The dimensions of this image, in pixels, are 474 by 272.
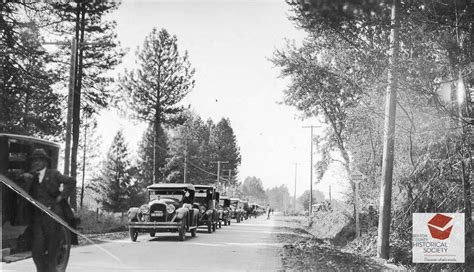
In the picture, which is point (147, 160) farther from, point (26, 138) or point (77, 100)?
point (26, 138)

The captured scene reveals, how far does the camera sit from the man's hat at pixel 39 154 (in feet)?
9.64

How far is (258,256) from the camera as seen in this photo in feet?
40.6

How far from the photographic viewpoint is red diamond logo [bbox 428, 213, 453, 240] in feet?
25.0

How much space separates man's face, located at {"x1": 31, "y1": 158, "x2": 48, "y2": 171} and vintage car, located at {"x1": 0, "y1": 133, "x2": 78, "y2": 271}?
46 millimetres

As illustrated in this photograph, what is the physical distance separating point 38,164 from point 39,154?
7 cm

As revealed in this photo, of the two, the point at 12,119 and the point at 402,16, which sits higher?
the point at 402,16

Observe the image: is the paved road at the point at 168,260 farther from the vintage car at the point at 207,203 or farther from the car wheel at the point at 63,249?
the vintage car at the point at 207,203

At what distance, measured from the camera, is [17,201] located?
3.03 metres

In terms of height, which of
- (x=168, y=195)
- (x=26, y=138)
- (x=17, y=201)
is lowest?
(x=168, y=195)

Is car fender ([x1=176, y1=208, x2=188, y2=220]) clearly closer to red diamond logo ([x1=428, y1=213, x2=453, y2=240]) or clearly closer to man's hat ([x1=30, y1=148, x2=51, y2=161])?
red diamond logo ([x1=428, y1=213, x2=453, y2=240])

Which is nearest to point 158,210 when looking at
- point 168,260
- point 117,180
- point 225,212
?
point 168,260

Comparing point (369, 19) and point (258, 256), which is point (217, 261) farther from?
point (369, 19)

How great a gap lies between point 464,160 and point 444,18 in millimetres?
3634

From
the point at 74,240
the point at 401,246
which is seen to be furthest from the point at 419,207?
the point at 74,240
